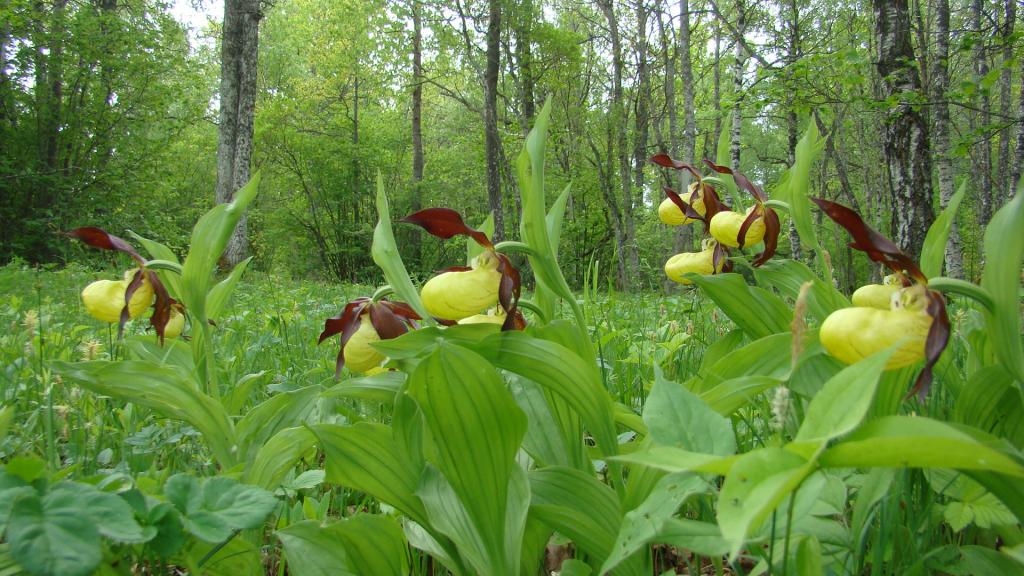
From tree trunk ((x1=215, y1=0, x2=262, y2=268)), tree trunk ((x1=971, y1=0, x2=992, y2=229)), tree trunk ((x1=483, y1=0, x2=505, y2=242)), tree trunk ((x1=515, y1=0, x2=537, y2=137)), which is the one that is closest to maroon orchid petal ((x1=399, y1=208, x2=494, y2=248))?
tree trunk ((x1=971, y1=0, x2=992, y2=229))

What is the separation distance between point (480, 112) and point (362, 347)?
33.0 feet

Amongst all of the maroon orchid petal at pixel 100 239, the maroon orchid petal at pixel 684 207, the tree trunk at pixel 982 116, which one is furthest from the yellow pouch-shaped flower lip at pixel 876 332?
the tree trunk at pixel 982 116

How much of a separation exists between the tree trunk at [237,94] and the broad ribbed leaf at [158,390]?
6.86 meters

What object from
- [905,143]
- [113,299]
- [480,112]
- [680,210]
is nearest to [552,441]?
[680,210]

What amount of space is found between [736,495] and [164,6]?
42.1 ft

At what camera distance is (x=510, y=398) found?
74cm

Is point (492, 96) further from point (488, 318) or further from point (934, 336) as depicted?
point (934, 336)

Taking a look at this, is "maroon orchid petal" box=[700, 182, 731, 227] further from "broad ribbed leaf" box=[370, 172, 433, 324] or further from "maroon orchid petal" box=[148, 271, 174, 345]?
"maroon orchid petal" box=[148, 271, 174, 345]

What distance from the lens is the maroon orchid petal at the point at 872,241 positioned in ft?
2.28

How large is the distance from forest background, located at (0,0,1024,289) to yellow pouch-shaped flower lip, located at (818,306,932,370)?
3.09m

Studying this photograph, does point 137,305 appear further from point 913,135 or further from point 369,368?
point 913,135

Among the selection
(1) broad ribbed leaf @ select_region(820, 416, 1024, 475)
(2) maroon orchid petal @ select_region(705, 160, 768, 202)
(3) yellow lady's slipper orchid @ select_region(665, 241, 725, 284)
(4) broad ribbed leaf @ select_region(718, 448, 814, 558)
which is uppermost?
(2) maroon orchid petal @ select_region(705, 160, 768, 202)

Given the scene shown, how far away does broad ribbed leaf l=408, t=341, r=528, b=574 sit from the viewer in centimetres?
71

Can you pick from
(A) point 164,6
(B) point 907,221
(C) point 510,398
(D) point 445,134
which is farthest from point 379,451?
(D) point 445,134
